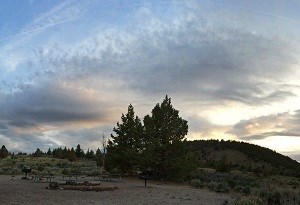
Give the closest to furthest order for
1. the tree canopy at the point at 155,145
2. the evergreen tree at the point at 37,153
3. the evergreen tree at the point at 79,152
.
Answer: the tree canopy at the point at 155,145 < the evergreen tree at the point at 79,152 < the evergreen tree at the point at 37,153

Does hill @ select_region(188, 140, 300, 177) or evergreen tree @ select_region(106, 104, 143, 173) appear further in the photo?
hill @ select_region(188, 140, 300, 177)

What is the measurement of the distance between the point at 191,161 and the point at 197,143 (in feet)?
253

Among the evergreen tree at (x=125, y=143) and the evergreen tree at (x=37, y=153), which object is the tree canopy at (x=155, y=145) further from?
the evergreen tree at (x=37, y=153)

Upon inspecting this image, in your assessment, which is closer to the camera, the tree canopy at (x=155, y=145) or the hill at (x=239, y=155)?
the tree canopy at (x=155, y=145)

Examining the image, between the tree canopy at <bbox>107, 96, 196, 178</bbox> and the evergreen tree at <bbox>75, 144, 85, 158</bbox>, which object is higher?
the evergreen tree at <bbox>75, 144, 85, 158</bbox>

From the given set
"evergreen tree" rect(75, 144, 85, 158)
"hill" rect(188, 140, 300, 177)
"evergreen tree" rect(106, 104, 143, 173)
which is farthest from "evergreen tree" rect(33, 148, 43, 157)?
"evergreen tree" rect(106, 104, 143, 173)

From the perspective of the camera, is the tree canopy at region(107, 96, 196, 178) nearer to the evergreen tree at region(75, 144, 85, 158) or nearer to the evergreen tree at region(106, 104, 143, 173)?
the evergreen tree at region(106, 104, 143, 173)

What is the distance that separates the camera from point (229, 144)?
11069 cm

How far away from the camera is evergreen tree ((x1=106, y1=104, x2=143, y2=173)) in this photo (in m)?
41.3

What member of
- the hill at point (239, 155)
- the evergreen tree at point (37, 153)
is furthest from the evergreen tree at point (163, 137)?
the evergreen tree at point (37, 153)

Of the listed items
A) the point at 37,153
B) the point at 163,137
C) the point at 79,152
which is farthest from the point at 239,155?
the point at 163,137

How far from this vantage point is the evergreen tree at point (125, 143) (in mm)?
41344

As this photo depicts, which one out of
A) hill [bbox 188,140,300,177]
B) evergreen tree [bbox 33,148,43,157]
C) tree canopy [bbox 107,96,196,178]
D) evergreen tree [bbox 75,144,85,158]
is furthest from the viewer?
evergreen tree [bbox 33,148,43,157]

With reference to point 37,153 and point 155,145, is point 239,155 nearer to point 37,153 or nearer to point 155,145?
point 37,153
